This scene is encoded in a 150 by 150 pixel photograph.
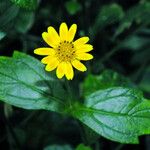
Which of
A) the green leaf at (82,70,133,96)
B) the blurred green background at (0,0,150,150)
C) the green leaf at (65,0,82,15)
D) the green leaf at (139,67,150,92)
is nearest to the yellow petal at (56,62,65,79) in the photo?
the green leaf at (82,70,133,96)

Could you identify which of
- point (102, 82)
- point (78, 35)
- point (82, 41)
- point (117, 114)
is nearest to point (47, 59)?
point (82, 41)

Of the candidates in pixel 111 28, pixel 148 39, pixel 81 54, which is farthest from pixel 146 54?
pixel 81 54

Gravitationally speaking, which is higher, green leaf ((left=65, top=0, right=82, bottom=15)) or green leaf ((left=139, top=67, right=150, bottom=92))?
green leaf ((left=65, top=0, right=82, bottom=15))

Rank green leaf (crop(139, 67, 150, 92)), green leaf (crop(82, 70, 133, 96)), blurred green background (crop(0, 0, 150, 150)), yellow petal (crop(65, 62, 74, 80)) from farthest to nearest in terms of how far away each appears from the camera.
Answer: green leaf (crop(139, 67, 150, 92)) → blurred green background (crop(0, 0, 150, 150)) → green leaf (crop(82, 70, 133, 96)) → yellow petal (crop(65, 62, 74, 80))

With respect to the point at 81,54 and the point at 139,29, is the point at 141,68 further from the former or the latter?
the point at 81,54

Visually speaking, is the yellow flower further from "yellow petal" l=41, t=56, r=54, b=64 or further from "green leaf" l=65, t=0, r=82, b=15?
"green leaf" l=65, t=0, r=82, b=15

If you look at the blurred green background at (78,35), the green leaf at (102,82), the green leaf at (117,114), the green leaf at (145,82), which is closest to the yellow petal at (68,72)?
the green leaf at (117,114)

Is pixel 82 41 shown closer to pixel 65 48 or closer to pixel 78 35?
pixel 65 48
